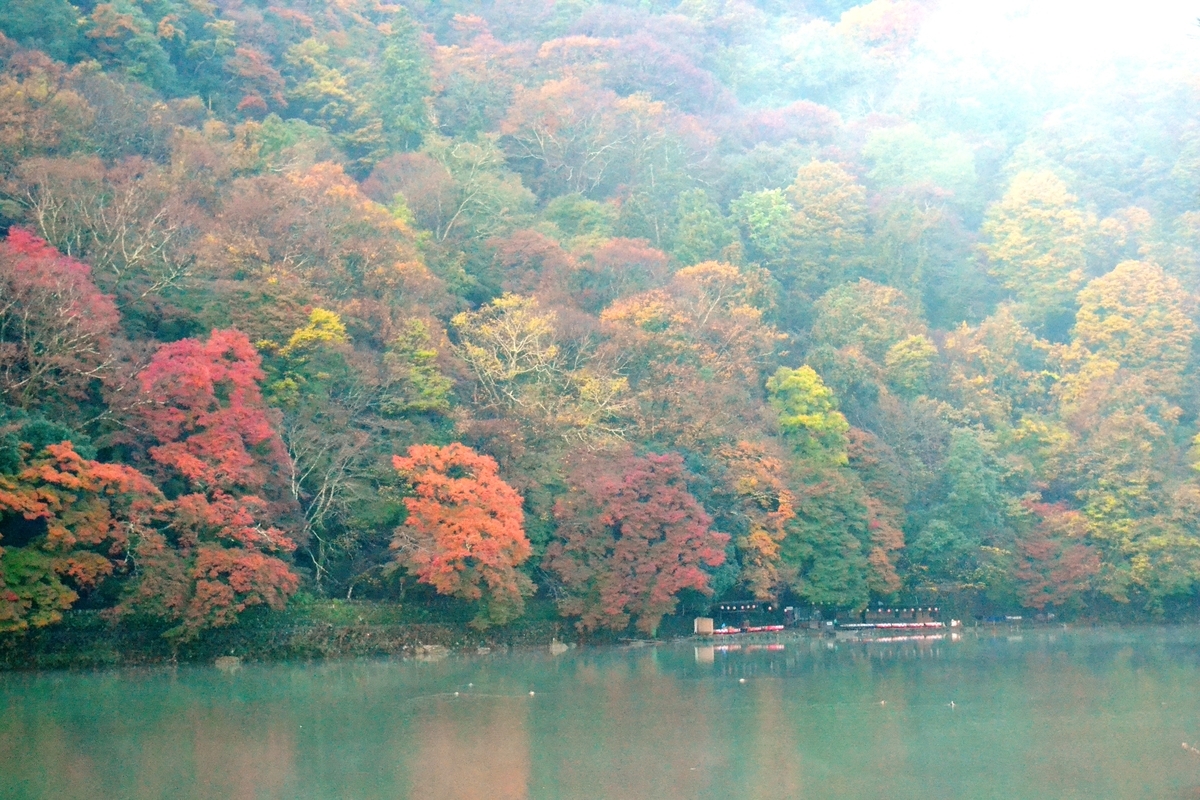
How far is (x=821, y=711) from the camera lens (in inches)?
960

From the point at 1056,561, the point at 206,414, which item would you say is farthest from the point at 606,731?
the point at 1056,561

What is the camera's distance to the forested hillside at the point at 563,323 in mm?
31328

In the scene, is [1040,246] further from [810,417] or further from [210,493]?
[210,493]

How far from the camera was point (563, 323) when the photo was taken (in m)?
44.0

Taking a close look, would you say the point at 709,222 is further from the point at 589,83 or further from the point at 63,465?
the point at 63,465

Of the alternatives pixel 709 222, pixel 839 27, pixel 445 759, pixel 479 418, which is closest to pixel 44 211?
pixel 479 418

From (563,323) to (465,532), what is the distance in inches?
474

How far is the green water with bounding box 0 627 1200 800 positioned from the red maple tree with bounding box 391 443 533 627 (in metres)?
2.46

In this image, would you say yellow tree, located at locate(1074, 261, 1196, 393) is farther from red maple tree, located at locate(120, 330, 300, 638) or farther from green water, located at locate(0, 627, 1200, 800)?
red maple tree, located at locate(120, 330, 300, 638)

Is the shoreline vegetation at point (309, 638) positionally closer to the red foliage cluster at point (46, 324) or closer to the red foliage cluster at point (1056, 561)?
the red foliage cluster at point (46, 324)

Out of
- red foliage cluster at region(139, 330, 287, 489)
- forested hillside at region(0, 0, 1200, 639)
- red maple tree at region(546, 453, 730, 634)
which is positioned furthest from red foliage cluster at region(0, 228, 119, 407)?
red maple tree at region(546, 453, 730, 634)

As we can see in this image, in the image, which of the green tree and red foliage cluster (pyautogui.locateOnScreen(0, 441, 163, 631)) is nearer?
red foliage cluster (pyautogui.locateOnScreen(0, 441, 163, 631))

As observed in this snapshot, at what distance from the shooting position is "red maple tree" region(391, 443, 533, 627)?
33.9m

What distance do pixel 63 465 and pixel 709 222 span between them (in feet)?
117
